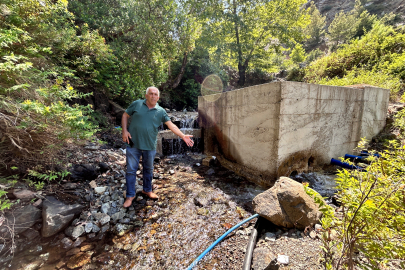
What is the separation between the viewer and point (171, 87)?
1170 cm

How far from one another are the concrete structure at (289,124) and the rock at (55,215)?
339 centimetres

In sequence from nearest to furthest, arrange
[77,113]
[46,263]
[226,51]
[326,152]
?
[46,263] < [77,113] < [326,152] < [226,51]

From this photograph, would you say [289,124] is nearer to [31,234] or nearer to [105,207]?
[105,207]

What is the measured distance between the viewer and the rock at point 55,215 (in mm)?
2113

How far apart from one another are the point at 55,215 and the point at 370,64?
12403 mm

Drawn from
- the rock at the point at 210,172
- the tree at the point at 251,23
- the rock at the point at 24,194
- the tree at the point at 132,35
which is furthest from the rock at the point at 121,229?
the tree at the point at 251,23

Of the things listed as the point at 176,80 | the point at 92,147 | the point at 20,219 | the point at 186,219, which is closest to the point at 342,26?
the point at 176,80

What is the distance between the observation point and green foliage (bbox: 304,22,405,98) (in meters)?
6.31

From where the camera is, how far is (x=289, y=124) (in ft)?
10.1

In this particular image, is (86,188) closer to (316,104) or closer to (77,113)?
(77,113)

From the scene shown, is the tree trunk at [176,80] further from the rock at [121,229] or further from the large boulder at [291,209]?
the large boulder at [291,209]

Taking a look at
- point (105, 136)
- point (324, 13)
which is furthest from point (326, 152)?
point (324, 13)

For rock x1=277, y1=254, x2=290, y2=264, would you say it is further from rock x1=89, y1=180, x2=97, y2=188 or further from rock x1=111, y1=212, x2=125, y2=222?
rock x1=89, y1=180, x2=97, y2=188

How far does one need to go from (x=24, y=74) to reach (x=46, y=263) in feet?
8.22
